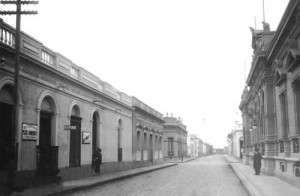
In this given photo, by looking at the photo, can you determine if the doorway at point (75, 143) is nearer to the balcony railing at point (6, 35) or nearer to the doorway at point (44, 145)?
the doorway at point (44, 145)

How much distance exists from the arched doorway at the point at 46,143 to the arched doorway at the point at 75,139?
2215mm

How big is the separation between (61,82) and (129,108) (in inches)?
509

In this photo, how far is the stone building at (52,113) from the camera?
1347 cm

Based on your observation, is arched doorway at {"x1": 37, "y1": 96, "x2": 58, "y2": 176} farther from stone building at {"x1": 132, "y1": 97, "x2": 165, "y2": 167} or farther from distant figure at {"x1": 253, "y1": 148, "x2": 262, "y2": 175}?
stone building at {"x1": 132, "y1": 97, "x2": 165, "y2": 167}

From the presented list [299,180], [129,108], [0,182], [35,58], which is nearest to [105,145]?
[129,108]

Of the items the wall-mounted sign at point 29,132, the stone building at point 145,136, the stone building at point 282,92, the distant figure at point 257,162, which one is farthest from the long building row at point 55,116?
the stone building at point 282,92

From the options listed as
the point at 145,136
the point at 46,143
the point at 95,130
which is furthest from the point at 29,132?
the point at 145,136

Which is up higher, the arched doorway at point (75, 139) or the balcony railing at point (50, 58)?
the balcony railing at point (50, 58)

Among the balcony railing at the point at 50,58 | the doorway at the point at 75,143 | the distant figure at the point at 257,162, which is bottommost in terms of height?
the distant figure at the point at 257,162

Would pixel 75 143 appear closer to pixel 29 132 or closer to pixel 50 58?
pixel 50 58

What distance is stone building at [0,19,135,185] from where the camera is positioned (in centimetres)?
1347

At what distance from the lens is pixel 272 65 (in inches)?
757

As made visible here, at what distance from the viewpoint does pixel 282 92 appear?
16.6 m

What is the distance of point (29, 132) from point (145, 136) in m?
22.9
